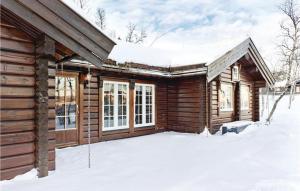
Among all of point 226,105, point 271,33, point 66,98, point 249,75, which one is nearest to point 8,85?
point 66,98

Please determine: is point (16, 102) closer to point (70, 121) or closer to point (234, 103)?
point (70, 121)

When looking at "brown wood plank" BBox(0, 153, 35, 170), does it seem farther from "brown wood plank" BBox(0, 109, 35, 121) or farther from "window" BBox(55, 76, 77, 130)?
"window" BBox(55, 76, 77, 130)

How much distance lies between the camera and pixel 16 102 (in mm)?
5070

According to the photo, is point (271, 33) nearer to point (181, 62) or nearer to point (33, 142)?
point (181, 62)

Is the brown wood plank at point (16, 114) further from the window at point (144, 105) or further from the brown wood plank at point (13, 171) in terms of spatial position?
the window at point (144, 105)

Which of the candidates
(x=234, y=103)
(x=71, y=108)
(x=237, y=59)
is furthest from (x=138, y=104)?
(x=234, y=103)

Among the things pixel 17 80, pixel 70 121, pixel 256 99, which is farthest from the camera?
pixel 256 99

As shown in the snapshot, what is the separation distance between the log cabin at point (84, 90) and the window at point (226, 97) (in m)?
0.05

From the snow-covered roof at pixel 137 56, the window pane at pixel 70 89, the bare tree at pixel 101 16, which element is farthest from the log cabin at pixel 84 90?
the bare tree at pixel 101 16

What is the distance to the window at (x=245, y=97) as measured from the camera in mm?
14806

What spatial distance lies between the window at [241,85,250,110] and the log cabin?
0.18ft

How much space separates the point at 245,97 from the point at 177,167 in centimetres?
1035

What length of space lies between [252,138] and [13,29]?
816 cm

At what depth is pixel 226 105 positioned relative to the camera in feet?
43.4
